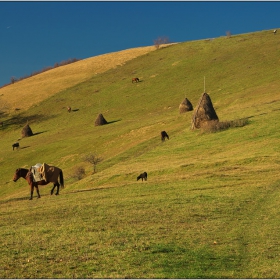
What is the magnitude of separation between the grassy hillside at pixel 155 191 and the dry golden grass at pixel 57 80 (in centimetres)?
1509

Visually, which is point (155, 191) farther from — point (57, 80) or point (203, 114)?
point (57, 80)

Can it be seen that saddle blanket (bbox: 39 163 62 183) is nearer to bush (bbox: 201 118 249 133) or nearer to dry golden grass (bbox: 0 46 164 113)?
bush (bbox: 201 118 249 133)

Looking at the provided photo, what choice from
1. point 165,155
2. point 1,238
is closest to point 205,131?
point 165,155

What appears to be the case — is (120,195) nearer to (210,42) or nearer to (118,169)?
(118,169)

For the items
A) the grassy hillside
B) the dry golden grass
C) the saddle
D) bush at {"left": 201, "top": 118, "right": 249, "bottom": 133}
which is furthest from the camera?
the dry golden grass

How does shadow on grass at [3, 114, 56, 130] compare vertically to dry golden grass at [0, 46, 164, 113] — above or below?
below

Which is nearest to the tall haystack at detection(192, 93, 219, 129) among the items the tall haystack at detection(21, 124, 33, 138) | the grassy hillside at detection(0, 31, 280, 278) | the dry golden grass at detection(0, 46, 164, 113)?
the grassy hillside at detection(0, 31, 280, 278)

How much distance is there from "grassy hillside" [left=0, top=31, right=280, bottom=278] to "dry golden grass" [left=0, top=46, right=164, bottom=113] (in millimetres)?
15088

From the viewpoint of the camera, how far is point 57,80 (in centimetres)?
11238

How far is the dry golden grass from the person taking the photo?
10106 centimetres

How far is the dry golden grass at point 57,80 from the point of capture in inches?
3979

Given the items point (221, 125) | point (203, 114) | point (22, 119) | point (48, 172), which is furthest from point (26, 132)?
point (48, 172)

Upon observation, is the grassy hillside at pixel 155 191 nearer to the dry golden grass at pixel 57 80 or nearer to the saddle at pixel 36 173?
the saddle at pixel 36 173

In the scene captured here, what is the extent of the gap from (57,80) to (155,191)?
91.6 meters
